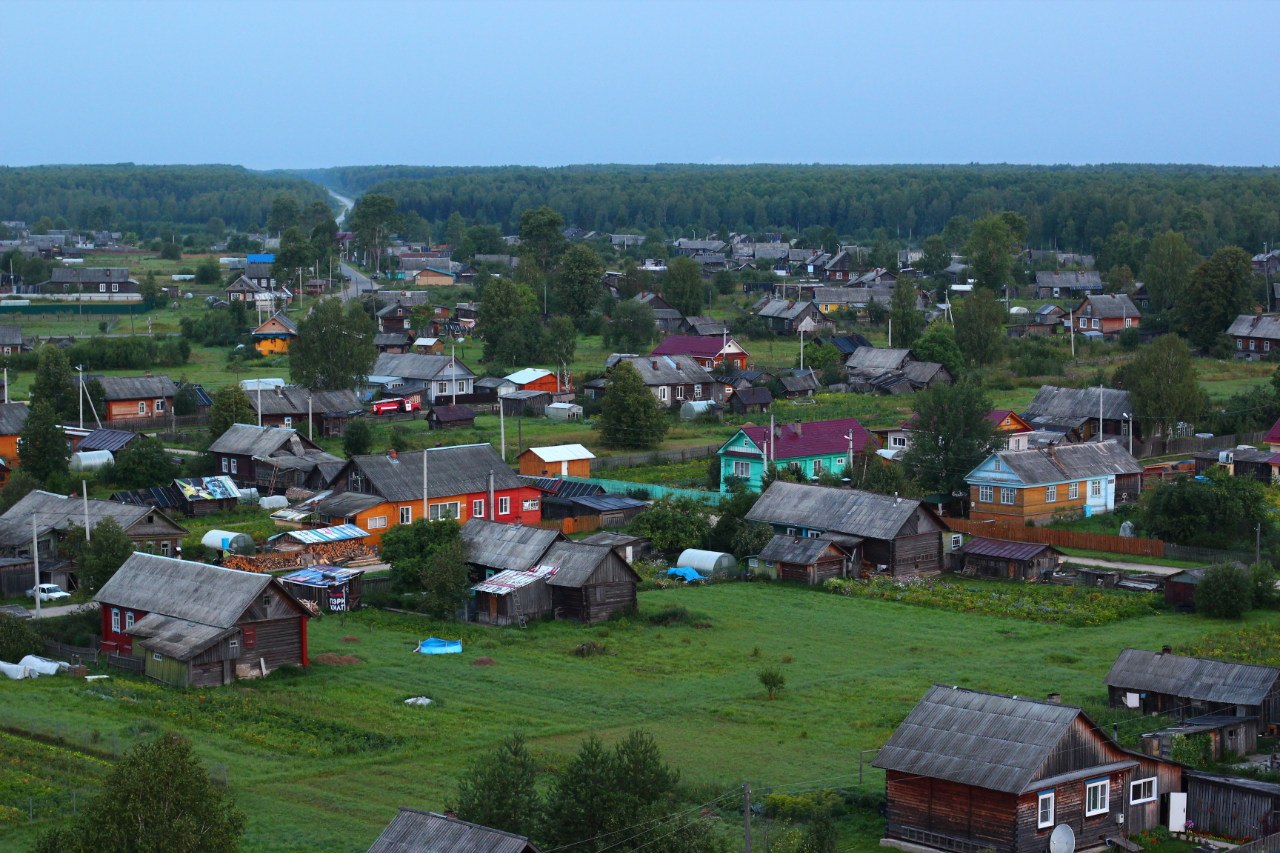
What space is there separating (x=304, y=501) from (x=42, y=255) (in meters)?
87.4

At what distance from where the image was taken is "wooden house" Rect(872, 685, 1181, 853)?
20766mm

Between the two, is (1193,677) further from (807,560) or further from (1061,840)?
(807,560)

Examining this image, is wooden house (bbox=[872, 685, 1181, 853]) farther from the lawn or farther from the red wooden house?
the red wooden house

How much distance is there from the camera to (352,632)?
34.1 m

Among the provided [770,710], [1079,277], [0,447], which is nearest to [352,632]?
[770,710]

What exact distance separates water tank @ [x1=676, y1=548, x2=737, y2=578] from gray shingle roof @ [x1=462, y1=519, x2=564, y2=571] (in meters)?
4.02

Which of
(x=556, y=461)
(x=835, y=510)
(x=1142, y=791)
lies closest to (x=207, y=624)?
(x=835, y=510)

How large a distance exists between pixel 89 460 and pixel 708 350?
30.5 meters

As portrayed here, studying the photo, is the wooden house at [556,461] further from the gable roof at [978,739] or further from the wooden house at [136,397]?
the gable roof at [978,739]

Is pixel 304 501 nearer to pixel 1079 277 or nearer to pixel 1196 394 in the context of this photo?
pixel 1196 394

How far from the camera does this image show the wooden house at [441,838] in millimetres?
17719

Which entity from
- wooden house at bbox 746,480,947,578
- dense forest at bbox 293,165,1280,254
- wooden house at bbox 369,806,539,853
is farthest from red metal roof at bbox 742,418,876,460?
dense forest at bbox 293,165,1280,254

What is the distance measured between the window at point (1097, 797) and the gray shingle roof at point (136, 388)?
47.2 metres

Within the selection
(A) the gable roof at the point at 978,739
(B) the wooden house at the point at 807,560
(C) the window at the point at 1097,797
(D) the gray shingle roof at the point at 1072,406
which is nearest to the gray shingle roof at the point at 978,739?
(A) the gable roof at the point at 978,739
